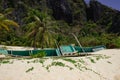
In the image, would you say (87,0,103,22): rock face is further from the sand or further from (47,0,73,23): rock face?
the sand

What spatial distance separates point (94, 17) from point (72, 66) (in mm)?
117656

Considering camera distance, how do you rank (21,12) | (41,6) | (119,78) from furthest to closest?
(41,6)
(21,12)
(119,78)

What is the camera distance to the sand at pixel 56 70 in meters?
18.6

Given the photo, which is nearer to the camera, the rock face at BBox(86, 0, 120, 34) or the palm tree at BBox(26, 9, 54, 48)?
the palm tree at BBox(26, 9, 54, 48)

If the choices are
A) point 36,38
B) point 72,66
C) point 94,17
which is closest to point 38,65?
point 72,66

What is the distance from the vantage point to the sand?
18625mm

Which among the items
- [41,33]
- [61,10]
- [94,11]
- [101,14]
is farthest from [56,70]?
[101,14]

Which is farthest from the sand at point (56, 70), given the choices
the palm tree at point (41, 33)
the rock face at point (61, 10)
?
the rock face at point (61, 10)

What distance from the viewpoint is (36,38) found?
39.6 m

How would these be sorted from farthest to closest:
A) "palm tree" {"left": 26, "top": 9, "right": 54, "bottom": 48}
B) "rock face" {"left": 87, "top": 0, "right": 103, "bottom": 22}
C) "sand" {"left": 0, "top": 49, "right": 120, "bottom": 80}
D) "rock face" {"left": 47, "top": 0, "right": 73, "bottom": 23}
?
1. "rock face" {"left": 87, "top": 0, "right": 103, "bottom": 22}
2. "rock face" {"left": 47, "top": 0, "right": 73, "bottom": 23}
3. "palm tree" {"left": 26, "top": 9, "right": 54, "bottom": 48}
4. "sand" {"left": 0, "top": 49, "right": 120, "bottom": 80}

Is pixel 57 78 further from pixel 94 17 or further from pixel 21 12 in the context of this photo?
pixel 94 17

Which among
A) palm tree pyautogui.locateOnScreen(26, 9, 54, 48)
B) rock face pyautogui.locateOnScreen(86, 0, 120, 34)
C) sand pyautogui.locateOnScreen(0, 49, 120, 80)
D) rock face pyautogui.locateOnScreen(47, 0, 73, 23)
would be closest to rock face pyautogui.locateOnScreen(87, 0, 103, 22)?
rock face pyautogui.locateOnScreen(86, 0, 120, 34)

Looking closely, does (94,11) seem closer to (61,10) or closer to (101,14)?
(101,14)

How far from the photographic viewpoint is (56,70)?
784 inches
